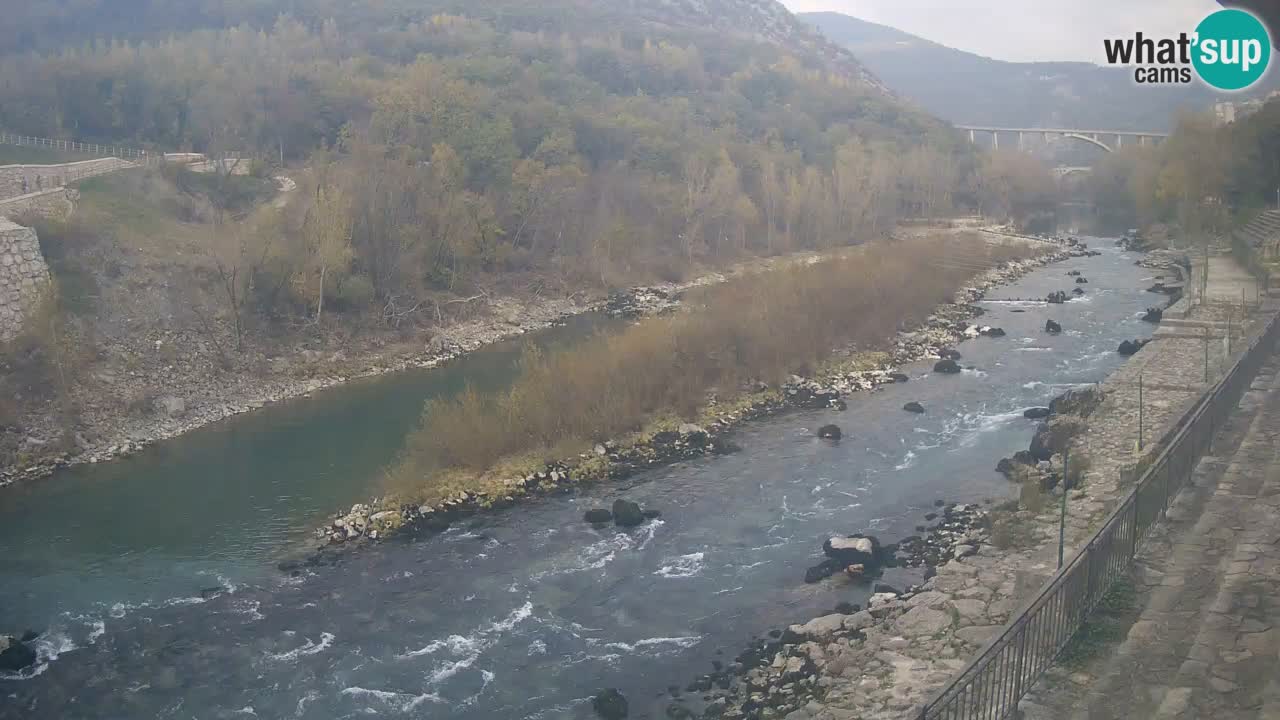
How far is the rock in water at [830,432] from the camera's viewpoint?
19.2 meters

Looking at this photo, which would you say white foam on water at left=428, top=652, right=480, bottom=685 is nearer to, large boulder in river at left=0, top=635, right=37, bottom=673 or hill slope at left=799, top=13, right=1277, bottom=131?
large boulder in river at left=0, top=635, right=37, bottom=673

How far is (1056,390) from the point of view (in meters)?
21.9

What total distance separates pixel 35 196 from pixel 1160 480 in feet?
92.1

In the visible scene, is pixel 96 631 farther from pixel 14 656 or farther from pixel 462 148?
pixel 462 148

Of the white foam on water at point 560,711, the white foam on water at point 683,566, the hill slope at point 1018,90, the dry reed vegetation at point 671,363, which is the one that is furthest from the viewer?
the hill slope at point 1018,90

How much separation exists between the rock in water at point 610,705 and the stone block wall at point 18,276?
17.6 meters

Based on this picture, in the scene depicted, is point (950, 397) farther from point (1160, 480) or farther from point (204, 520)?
point (204, 520)

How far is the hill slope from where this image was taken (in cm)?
9088

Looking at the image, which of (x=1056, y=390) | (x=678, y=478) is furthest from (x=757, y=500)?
(x=1056, y=390)

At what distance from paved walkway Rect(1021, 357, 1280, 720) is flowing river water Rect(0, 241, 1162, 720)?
15.1ft

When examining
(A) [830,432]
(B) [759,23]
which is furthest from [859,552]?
(B) [759,23]

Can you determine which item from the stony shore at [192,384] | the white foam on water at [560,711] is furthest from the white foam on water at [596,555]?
the stony shore at [192,384]

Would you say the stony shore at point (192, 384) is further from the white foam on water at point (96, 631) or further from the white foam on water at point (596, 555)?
the white foam on water at point (596, 555)

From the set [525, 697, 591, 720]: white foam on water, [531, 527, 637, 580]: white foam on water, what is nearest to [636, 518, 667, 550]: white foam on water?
[531, 527, 637, 580]: white foam on water
